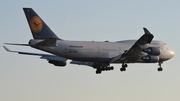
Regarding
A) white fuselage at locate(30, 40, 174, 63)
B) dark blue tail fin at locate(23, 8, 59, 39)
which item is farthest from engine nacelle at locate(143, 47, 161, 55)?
dark blue tail fin at locate(23, 8, 59, 39)

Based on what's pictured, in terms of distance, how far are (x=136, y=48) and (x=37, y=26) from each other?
39.4ft

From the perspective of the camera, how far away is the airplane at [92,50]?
201 ft

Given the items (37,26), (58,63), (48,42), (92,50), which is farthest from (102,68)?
(37,26)

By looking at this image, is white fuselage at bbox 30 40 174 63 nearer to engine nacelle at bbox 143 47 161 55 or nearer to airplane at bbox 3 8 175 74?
airplane at bbox 3 8 175 74

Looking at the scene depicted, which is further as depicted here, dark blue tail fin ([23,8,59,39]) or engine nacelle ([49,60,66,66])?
engine nacelle ([49,60,66,66])

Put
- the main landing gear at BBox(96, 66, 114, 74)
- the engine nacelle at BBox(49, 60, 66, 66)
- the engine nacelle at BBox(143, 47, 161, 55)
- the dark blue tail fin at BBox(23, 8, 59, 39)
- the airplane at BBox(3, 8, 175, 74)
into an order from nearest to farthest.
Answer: the airplane at BBox(3, 8, 175, 74) → the dark blue tail fin at BBox(23, 8, 59, 39) → the engine nacelle at BBox(143, 47, 161, 55) → the main landing gear at BBox(96, 66, 114, 74) → the engine nacelle at BBox(49, 60, 66, 66)

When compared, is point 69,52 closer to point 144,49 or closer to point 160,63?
point 144,49

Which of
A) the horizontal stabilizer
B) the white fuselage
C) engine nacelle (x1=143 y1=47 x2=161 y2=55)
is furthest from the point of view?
engine nacelle (x1=143 y1=47 x2=161 y2=55)

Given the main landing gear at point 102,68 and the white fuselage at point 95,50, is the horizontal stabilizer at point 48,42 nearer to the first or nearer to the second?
the white fuselage at point 95,50

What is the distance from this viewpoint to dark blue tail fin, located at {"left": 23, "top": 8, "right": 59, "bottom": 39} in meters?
61.9

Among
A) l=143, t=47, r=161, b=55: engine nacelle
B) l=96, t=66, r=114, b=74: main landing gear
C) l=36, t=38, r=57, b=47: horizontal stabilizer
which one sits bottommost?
l=96, t=66, r=114, b=74: main landing gear

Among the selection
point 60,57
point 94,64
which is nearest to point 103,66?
point 94,64

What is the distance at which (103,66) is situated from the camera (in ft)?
220

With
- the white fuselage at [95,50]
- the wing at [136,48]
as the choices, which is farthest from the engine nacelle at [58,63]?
the wing at [136,48]
